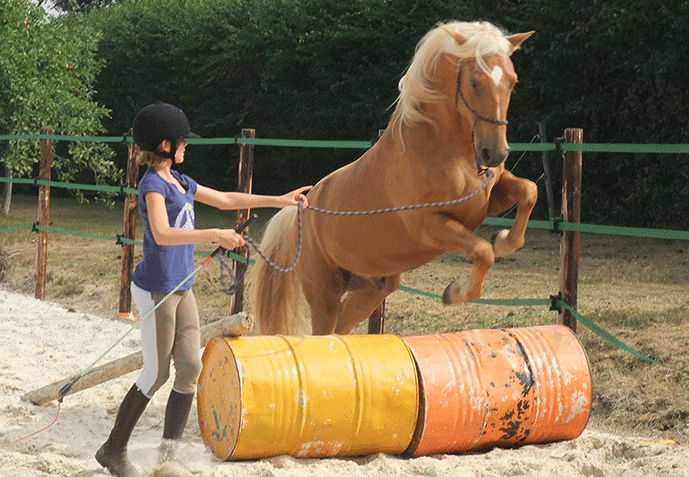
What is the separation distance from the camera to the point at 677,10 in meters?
7.80

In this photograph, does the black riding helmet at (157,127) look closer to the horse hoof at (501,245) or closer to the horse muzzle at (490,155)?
the horse muzzle at (490,155)

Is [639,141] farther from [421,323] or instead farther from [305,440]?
[305,440]

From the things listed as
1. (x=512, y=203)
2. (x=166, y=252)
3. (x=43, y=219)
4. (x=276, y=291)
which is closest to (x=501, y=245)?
(x=512, y=203)

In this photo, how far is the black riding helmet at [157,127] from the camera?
280cm

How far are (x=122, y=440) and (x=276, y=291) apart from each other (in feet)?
4.56

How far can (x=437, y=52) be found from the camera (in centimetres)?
310

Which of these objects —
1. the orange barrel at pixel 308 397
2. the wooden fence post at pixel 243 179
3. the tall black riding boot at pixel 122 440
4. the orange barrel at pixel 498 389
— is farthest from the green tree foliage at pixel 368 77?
the tall black riding boot at pixel 122 440

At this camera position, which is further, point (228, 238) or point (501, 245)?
point (501, 245)

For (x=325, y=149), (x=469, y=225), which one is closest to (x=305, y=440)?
(x=469, y=225)

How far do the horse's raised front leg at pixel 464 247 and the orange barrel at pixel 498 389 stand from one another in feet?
0.88

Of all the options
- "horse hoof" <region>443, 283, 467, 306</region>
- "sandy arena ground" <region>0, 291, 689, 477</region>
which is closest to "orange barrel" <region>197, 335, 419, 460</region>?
"sandy arena ground" <region>0, 291, 689, 477</region>

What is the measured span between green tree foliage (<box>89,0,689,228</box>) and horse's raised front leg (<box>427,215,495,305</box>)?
5650 mm

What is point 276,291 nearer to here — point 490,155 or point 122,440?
point 122,440

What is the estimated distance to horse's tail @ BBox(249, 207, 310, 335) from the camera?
408 centimetres
